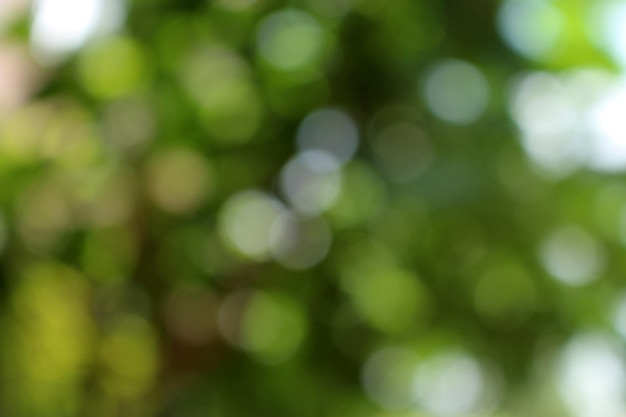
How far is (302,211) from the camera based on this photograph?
47 cm

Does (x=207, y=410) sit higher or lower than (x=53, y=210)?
lower

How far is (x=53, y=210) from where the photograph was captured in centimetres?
46

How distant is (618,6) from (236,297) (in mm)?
282

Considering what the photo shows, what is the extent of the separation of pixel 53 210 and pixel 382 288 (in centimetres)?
20

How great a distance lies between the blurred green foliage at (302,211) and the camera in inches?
16.2

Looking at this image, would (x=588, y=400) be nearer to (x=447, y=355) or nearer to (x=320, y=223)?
(x=447, y=355)

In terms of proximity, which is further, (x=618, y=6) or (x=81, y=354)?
(x=81, y=354)

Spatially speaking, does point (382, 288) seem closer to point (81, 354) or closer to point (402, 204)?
point (402, 204)

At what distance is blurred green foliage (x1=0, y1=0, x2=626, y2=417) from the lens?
16.2 inches

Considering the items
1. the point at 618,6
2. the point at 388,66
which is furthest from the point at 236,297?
the point at 618,6

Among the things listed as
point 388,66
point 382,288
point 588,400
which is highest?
point 388,66

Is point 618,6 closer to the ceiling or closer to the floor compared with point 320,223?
closer to the ceiling

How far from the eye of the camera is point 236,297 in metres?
0.50

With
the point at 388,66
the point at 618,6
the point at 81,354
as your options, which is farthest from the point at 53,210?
the point at 618,6
